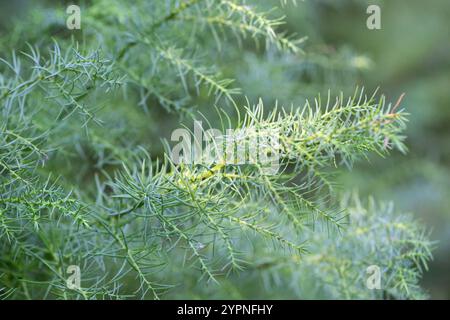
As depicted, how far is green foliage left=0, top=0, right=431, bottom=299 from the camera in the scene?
1.76ft

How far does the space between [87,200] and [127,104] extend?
244mm

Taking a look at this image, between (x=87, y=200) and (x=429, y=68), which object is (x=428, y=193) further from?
(x=87, y=200)

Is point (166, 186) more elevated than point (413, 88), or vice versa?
point (413, 88)

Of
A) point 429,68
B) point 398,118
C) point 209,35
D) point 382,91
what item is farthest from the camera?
point 429,68

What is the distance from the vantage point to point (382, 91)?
66.7 inches

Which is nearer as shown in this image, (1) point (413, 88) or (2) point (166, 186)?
(2) point (166, 186)

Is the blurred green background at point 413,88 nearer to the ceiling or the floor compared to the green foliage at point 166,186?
nearer to the ceiling

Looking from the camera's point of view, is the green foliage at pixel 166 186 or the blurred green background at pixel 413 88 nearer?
the green foliage at pixel 166 186

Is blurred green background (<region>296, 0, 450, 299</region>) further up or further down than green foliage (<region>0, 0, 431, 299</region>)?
further up

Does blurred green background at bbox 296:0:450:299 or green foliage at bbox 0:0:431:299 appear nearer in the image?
green foliage at bbox 0:0:431:299

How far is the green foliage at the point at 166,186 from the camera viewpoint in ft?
1.76

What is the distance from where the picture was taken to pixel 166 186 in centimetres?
54
